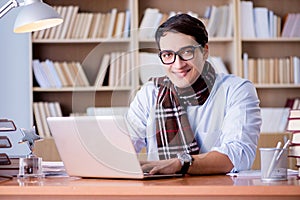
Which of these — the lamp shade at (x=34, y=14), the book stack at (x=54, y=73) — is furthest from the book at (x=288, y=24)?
the lamp shade at (x=34, y=14)

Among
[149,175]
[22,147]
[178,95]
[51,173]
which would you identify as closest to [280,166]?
[149,175]

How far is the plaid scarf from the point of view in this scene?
237cm

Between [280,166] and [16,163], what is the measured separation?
92 cm

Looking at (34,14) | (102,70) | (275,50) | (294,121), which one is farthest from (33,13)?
(275,50)

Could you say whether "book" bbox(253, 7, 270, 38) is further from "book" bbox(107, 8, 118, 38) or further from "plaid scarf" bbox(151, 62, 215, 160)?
"plaid scarf" bbox(151, 62, 215, 160)

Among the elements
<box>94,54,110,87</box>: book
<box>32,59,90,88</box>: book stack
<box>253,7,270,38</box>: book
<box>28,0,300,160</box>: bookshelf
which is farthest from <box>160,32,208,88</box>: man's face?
<box>253,7,270,38</box>: book

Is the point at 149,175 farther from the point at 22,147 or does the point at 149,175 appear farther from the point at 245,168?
the point at 22,147

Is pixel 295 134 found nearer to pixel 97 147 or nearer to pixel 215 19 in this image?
pixel 97 147

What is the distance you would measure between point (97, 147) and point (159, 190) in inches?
12.9

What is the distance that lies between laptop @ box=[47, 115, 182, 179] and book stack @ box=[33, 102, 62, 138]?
8.53 feet

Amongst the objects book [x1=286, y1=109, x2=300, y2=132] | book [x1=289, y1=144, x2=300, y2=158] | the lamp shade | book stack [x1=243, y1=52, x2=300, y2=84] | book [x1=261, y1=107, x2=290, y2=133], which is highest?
the lamp shade

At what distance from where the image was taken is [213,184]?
1.71 meters

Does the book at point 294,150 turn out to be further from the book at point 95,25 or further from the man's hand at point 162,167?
the book at point 95,25

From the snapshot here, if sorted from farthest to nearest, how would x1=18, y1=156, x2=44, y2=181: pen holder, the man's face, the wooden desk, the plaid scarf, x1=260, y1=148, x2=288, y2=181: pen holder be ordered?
the plaid scarf, the man's face, x1=18, y1=156, x2=44, y2=181: pen holder, x1=260, y1=148, x2=288, y2=181: pen holder, the wooden desk
